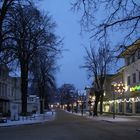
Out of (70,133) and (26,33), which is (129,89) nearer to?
(26,33)

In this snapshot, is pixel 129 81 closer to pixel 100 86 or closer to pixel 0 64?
pixel 100 86

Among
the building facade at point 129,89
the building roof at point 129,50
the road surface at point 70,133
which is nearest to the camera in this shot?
the road surface at point 70,133

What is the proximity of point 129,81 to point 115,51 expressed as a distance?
215ft

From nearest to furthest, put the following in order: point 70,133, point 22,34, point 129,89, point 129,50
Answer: point 129,50 → point 70,133 → point 22,34 → point 129,89

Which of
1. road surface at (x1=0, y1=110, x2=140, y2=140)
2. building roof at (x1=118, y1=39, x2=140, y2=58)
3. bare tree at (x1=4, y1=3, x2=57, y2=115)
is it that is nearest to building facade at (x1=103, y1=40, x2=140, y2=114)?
bare tree at (x1=4, y1=3, x2=57, y2=115)

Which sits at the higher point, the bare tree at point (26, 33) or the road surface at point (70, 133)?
the bare tree at point (26, 33)

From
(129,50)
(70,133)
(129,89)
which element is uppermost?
(129,50)

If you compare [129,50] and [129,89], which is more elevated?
[129,50]

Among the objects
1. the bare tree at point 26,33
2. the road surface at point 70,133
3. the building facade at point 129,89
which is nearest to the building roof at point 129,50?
the road surface at point 70,133

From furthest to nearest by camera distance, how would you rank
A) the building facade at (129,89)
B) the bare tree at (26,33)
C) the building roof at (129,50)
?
the building facade at (129,89)
the bare tree at (26,33)
the building roof at (129,50)

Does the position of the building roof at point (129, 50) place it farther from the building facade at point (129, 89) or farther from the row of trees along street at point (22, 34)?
the building facade at point (129, 89)

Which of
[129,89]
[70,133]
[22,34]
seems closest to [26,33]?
[22,34]

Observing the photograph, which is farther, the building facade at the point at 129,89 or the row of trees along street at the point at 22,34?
the building facade at the point at 129,89

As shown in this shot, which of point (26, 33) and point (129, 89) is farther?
point (129, 89)
